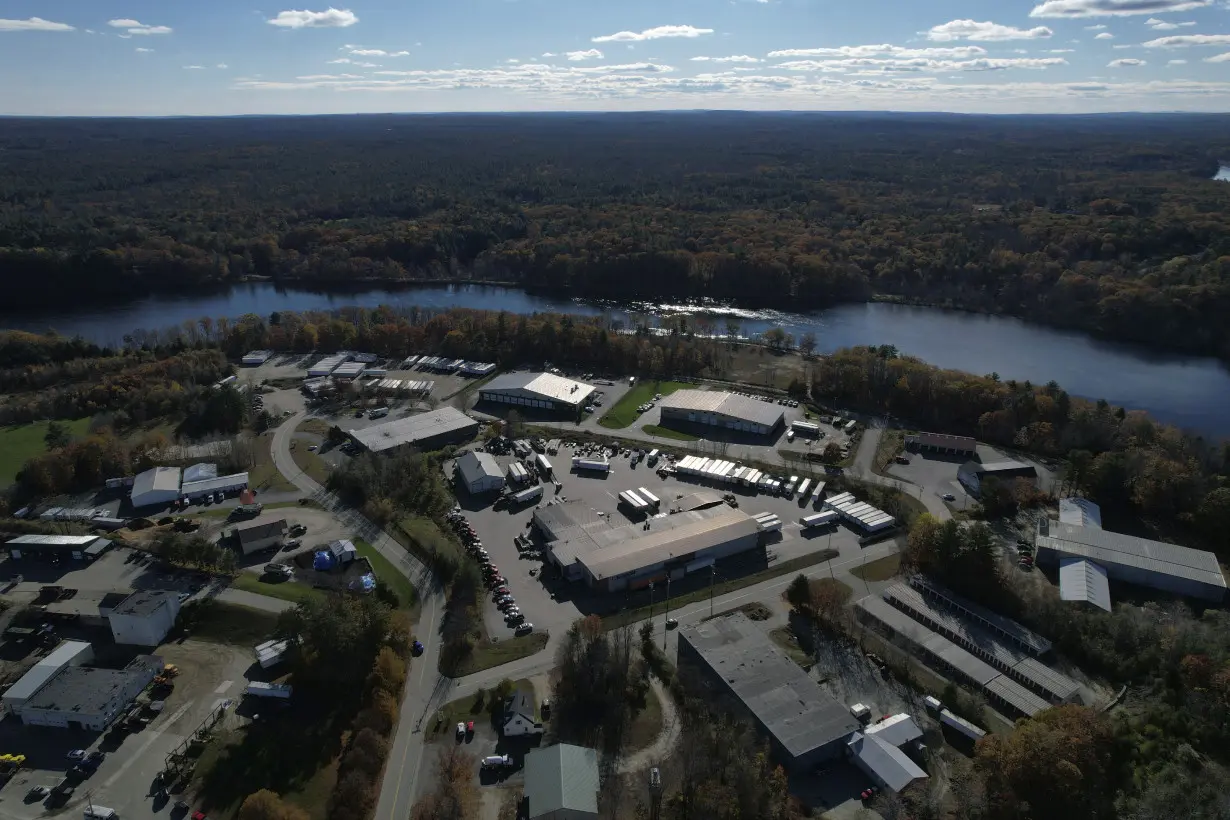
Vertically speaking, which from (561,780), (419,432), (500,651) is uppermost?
(561,780)

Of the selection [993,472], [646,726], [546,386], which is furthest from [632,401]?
[646,726]

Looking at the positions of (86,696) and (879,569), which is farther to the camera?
(879,569)

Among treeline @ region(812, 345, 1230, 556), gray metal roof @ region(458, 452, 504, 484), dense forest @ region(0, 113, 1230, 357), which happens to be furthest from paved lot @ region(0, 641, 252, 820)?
dense forest @ region(0, 113, 1230, 357)

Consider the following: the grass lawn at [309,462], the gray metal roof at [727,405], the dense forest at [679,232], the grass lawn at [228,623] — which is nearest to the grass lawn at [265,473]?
the grass lawn at [309,462]

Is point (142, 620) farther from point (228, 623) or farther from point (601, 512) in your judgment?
point (601, 512)

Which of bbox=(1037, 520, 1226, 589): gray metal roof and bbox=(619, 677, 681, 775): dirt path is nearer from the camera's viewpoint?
bbox=(619, 677, 681, 775): dirt path

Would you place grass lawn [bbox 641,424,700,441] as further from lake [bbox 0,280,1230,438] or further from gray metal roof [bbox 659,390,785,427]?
lake [bbox 0,280,1230,438]

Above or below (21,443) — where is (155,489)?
above
